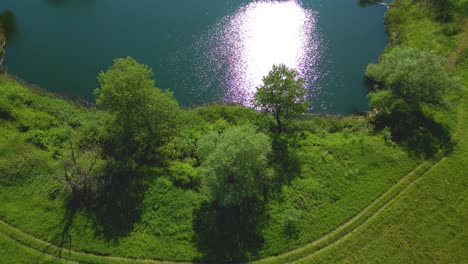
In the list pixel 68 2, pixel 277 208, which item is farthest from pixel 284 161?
pixel 68 2

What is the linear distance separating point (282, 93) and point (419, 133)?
22.4 metres

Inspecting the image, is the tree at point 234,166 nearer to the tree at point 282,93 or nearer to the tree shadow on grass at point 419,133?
the tree at point 282,93

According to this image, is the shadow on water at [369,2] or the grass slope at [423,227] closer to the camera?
the grass slope at [423,227]

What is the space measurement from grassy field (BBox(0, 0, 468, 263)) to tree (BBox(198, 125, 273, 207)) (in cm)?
393

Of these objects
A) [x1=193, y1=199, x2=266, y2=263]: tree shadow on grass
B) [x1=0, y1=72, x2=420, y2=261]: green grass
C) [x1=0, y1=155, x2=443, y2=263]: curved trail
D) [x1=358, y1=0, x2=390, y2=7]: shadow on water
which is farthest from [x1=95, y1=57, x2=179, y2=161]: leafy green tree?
[x1=358, y1=0, x2=390, y2=7]: shadow on water

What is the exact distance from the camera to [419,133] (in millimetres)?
62125

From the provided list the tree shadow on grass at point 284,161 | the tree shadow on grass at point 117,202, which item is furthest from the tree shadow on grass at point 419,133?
the tree shadow on grass at point 117,202

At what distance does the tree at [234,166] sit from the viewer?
163ft

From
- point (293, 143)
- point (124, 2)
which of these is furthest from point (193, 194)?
point (124, 2)

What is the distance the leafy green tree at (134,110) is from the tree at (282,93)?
13798 millimetres

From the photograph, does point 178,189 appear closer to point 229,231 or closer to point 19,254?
point 229,231

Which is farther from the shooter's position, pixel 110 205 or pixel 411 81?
pixel 411 81

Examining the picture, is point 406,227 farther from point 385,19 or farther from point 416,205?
point 385,19

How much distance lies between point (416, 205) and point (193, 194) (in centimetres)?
3068
